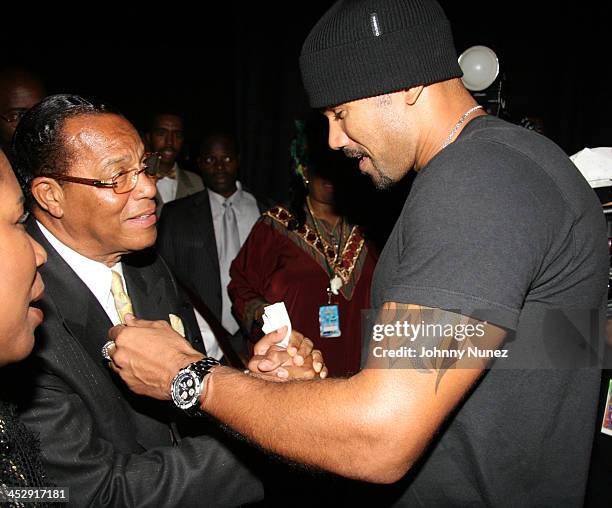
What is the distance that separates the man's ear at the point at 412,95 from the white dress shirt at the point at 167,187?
4108 mm

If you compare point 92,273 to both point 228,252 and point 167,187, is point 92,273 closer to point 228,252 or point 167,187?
point 228,252

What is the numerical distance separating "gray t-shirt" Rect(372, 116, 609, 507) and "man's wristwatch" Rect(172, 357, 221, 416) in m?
0.55

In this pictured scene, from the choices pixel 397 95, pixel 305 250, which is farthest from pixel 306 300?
pixel 397 95

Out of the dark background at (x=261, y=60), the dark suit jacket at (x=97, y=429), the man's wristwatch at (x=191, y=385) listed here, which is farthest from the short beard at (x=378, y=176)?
the dark background at (x=261, y=60)

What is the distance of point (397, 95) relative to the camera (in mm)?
1492

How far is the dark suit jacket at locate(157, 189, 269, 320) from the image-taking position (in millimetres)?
4520

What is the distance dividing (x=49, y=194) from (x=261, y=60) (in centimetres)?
519

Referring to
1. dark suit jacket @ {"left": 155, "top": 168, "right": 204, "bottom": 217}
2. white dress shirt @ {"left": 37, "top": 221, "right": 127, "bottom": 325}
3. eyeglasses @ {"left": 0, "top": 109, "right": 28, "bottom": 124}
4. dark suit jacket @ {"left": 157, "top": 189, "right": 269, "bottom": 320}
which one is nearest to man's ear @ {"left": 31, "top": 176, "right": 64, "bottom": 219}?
white dress shirt @ {"left": 37, "top": 221, "right": 127, "bottom": 325}

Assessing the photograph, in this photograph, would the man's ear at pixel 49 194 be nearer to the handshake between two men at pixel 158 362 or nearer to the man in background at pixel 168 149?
the handshake between two men at pixel 158 362

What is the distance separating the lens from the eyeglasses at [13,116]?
3360mm

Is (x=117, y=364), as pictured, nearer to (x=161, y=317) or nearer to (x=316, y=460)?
(x=161, y=317)

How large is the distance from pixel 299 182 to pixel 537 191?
2.75 m

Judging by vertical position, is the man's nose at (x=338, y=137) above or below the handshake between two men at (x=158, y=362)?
above

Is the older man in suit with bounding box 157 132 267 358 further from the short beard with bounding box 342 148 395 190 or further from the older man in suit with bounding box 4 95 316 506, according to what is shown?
the short beard with bounding box 342 148 395 190
